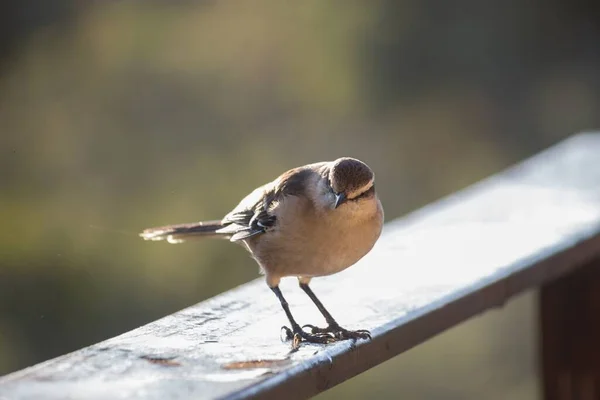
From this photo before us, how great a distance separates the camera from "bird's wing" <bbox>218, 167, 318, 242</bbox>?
2691 mm

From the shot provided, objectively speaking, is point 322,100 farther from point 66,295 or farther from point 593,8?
point 593,8

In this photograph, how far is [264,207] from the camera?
2748 millimetres

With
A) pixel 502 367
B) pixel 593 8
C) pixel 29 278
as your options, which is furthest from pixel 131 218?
pixel 593 8

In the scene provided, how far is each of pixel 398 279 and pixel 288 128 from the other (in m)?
2.15

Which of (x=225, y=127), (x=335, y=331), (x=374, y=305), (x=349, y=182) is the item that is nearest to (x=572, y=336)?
(x=374, y=305)

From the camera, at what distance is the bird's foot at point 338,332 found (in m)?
2.28

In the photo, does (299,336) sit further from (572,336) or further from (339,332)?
(572,336)

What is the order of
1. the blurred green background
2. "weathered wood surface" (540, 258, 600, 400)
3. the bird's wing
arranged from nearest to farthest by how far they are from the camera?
the bird's wing
"weathered wood surface" (540, 258, 600, 400)
the blurred green background

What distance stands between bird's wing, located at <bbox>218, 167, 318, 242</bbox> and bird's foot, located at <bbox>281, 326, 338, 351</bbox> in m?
0.41

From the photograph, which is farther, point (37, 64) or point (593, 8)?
point (593, 8)

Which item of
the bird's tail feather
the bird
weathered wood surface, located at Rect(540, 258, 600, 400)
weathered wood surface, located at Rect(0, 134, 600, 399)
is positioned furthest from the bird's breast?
weathered wood surface, located at Rect(540, 258, 600, 400)

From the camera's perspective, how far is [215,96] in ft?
15.4

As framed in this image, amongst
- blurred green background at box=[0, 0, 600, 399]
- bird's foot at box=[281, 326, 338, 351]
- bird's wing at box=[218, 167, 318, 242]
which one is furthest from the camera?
blurred green background at box=[0, 0, 600, 399]

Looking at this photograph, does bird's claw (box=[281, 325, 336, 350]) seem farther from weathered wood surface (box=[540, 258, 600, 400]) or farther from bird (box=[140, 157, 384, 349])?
weathered wood surface (box=[540, 258, 600, 400])
